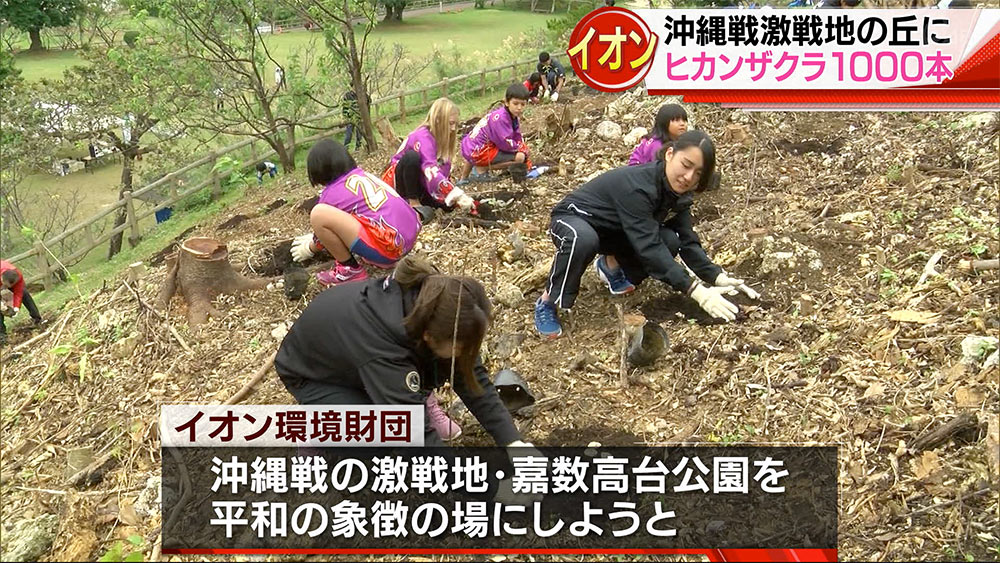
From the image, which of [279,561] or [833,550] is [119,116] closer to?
[279,561]

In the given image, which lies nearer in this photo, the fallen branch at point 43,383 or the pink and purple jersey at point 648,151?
the fallen branch at point 43,383

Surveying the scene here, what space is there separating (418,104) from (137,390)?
14115mm

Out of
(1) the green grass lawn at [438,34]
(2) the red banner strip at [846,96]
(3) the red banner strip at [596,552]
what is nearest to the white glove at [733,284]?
(3) the red banner strip at [596,552]

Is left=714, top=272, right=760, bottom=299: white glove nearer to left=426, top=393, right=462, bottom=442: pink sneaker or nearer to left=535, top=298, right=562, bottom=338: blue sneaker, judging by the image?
left=535, top=298, right=562, bottom=338: blue sneaker

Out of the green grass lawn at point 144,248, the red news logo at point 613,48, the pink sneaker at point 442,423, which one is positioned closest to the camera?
A: the pink sneaker at point 442,423

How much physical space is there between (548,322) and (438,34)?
26.6 m

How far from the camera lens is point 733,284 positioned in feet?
12.6

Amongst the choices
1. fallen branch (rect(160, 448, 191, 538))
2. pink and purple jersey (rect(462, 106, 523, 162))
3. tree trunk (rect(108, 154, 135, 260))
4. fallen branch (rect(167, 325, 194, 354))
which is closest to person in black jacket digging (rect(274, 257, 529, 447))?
fallen branch (rect(160, 448, 191, 538))

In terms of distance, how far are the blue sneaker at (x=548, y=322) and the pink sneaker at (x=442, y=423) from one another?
1.01m

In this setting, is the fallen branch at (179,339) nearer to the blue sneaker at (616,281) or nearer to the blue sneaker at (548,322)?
the blue sneaker at (548,322)

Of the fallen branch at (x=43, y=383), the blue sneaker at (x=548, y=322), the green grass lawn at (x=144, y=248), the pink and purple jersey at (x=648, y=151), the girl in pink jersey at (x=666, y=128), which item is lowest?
the green grass lawn at (x=144, y=248)

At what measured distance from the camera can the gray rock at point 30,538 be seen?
2.76 m

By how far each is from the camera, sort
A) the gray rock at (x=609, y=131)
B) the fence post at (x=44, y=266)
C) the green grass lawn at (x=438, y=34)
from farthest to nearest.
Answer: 1. the green grass lawn at (x=438, y=34)
2. the fence post at (x=44, y=266)
3. the gray rock at (x=609, y=131)

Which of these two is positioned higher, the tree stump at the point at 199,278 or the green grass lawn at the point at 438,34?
the green grass lawn at the point at 438,34
